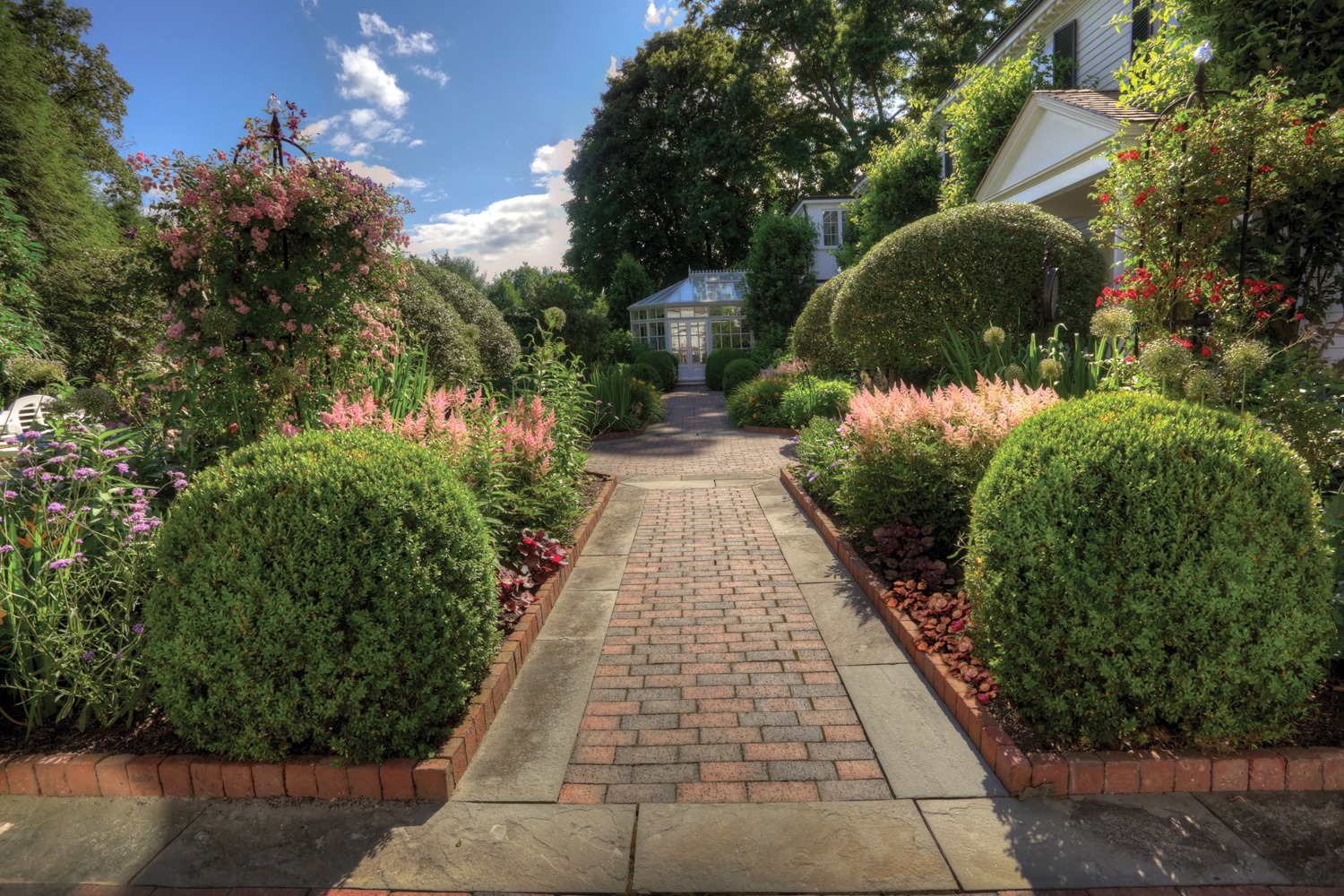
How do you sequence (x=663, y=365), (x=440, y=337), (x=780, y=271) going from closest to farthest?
1. (x=440, y=337)
2. (x=663, y=365)
3. (x=780, y=271)

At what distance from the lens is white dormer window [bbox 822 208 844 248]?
1006 inches

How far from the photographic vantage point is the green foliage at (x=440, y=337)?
8.70 meters

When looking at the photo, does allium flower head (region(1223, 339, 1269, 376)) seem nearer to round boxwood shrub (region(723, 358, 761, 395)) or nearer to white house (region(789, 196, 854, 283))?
round boxwood shrub (region(723, 358, 761, 395))

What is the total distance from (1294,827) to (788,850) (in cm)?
164

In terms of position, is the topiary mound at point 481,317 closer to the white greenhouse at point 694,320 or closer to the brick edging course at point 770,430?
the brick edging course at point 770,430

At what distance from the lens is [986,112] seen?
45.5 feet

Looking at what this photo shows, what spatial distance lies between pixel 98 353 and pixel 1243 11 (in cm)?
1488

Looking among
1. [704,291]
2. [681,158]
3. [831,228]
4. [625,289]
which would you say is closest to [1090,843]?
[704,291]

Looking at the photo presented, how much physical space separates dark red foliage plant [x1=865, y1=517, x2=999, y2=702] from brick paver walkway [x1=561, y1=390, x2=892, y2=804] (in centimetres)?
52

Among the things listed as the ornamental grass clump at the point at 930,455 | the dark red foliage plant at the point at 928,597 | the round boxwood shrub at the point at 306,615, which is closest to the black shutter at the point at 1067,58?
the ornamental grass clump at the point at 930,455

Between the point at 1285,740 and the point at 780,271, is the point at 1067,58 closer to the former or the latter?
the point at 780,271

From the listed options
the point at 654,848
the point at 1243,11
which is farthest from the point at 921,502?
the point at 1243,11

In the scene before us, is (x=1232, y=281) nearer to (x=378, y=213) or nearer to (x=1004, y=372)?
(x=1004, y=372)

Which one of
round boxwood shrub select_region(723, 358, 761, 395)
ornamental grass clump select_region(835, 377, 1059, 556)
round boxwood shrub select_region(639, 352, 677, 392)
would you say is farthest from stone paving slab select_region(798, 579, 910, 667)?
round boxwood shrub select_region(639, 352, 677, 392)
